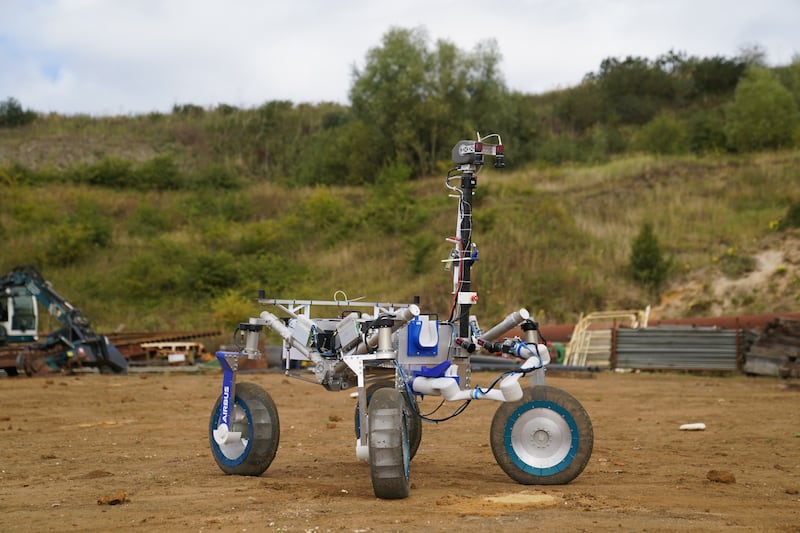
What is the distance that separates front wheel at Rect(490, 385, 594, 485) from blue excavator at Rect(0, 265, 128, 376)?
20587 mm

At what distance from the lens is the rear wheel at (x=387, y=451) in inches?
310

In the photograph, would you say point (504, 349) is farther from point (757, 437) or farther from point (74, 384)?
point (74, 384)

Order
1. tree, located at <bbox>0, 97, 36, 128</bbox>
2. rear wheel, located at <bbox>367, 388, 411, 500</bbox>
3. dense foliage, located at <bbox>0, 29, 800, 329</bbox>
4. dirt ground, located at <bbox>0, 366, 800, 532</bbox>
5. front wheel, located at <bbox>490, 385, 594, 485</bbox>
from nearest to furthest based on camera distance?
dirt ground, located at <bbox>0, 366, 800, 532</bbox> → rear wheel, located at <bbox>367, 388, 411, 500</bbox> → front wheel, located at <bbox>490, 385, 594, 485</bbox> → dense foliage, located at <bbox>0, 29, 800, 329</bbox> → tree, located at <bbox>0, 97, 36, 128</bbox>

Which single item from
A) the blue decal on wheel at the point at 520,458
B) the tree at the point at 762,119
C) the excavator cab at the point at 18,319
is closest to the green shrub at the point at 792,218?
the tree at the point at 762,119

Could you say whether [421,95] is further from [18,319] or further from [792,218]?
[18,319]

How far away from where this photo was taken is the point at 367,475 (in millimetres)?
9992

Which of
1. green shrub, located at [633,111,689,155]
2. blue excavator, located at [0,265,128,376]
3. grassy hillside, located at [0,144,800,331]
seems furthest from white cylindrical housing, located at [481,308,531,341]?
green shrub, located at [633,111,689,155]

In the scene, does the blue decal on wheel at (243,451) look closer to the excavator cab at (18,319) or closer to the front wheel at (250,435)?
the front wheel at (250,435)

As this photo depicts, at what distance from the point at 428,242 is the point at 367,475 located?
31876 millimetres

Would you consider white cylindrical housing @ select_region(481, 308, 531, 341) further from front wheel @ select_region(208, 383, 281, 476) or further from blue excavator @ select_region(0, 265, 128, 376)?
blue excavator @ select_region(0, 265, 128, 376)

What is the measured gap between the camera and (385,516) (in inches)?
285

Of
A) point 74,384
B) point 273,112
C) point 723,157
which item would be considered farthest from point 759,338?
point 273,112

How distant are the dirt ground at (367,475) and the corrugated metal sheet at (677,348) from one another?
748 centimetres

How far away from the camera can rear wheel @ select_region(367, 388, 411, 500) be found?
788 cm
